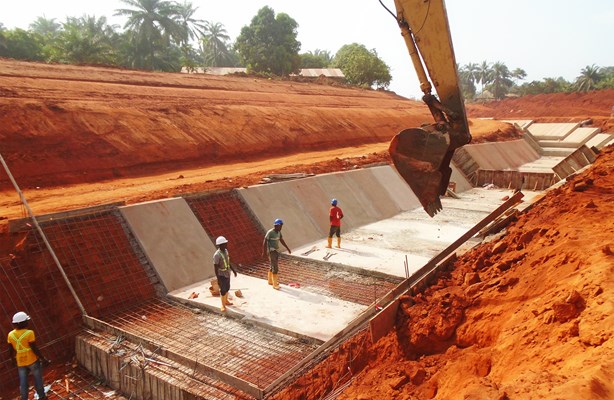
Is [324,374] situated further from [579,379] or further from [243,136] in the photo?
[243,136]

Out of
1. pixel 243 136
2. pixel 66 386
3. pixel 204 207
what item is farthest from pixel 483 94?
pixel 66 386

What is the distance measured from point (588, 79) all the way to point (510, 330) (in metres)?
59.7

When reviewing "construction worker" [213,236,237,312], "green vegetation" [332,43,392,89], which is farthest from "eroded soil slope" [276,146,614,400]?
"green vegetation" [332,43,392,89]

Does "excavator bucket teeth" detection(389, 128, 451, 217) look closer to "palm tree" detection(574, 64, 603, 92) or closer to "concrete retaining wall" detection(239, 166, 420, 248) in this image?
"concrete retaining wall" detection(239, 166, 420, 248)

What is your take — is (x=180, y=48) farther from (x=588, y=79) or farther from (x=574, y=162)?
(x=588, y=79)

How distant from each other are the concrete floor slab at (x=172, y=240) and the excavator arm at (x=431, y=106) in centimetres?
496

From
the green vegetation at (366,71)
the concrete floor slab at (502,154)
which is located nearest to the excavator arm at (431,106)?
the concrete floor slab at (502,154)

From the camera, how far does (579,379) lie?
304cm

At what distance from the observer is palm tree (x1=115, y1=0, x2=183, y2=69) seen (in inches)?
1219

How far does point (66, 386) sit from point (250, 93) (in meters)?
21.2

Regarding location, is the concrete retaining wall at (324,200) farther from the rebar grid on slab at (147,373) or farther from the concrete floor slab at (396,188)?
the rebar grid on slab at (147,373)

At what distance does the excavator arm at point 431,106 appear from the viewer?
240 inches

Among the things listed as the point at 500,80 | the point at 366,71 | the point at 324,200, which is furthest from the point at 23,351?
the point at 500,80

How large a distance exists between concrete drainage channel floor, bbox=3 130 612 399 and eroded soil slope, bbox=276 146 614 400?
103 cm
